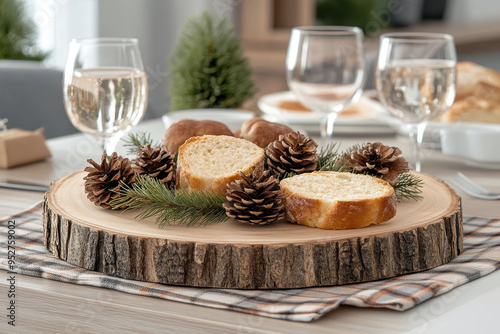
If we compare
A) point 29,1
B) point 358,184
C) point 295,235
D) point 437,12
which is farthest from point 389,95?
point 437,12

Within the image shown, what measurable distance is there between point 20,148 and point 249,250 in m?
0.67

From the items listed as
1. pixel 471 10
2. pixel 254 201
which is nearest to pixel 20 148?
pixel 254 201

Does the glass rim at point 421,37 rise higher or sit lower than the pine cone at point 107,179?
higher

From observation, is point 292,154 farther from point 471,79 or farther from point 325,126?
point 471,79

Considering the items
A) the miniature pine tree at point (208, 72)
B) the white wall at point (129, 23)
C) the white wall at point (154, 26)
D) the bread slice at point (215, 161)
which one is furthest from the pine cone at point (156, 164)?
the white wall at point (154, 26)

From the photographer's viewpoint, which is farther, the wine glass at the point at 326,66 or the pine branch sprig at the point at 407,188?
the wine glass at the point at 326,66

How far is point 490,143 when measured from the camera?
3.89ft

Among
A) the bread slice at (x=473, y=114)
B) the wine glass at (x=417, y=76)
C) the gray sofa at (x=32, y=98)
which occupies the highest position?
the wine glass at (x=417, y=76)

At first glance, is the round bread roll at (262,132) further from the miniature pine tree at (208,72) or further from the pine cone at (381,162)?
the miniature pine tree at (208,72)

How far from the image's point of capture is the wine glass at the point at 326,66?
3.84 feet

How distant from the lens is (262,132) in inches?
35.5

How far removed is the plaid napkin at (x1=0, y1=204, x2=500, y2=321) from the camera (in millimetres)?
615

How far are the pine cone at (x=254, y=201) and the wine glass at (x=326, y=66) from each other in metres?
0.50

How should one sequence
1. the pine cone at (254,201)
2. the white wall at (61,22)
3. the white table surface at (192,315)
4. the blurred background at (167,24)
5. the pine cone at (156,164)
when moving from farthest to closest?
1. the white wall at (61,22)
2. the blurred background at (167,24)
3. the pine cone at (156,164)
4. the pine cone at (254,201)
5. the white table surface at (192,315)
